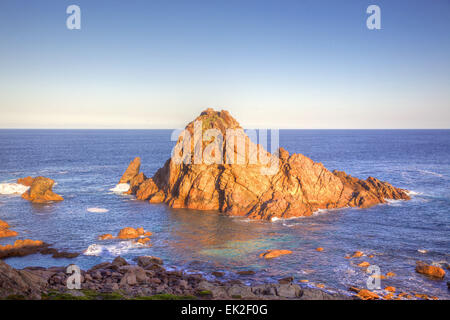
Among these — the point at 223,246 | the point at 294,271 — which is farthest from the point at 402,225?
the point at 223,246

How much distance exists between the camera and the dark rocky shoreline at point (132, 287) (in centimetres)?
2702

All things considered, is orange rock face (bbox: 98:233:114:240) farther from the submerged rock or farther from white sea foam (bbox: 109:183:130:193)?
white sea foam (bbox: 109:183:130:193)

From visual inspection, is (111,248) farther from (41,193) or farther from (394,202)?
(394,202)

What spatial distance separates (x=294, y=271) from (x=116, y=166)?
348 ft

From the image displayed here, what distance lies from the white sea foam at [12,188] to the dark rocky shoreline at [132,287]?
56.1m

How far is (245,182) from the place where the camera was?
68562mm

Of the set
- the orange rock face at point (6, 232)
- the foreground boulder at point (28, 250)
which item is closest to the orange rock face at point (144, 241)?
the foreground boulder at point (28, 250)

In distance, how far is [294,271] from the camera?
3981cm

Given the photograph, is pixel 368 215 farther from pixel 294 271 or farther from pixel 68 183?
pixel 68 183

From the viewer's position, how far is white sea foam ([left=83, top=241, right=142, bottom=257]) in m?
45.7

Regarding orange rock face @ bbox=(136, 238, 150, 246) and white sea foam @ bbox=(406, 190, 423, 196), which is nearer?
orange rock face @ bbox=(136, 238, 150, 246)

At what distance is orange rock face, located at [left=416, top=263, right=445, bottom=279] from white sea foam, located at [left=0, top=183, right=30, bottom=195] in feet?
283

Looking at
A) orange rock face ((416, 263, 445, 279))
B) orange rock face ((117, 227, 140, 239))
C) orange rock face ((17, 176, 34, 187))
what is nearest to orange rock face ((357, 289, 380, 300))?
orange rock face ((416, 263, 445, 279))
